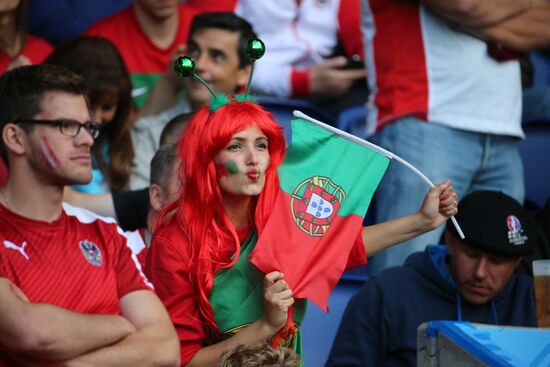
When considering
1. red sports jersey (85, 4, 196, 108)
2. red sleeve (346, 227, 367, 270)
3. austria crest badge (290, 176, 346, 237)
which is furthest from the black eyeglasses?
red sports jersey (85, 4, 196, 108)

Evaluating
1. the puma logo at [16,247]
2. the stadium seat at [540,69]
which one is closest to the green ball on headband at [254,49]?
the puma logo at [16,247]

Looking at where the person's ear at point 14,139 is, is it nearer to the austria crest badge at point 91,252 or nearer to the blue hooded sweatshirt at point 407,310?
the austria crest badge at point 91,252

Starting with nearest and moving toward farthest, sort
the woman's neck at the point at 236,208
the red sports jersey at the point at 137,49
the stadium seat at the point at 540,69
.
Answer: the woman's neck at the point at 236,208 < the red sports jersey at the point at 137,49 < the stadium seat at the point at 540,69

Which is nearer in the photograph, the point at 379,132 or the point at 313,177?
the point at 313,177

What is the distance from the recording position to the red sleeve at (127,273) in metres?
3.55

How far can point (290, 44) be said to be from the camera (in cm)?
596

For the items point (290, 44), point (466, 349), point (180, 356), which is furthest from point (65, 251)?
point (290, 44)

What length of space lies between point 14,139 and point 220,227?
70 centimetres

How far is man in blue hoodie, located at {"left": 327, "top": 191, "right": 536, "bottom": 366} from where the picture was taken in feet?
14.1

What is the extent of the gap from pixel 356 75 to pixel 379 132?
1.05m

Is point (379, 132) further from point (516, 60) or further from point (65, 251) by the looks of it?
point (65, 251)

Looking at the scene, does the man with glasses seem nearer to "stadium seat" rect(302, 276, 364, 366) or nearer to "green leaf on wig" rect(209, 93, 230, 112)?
"green leaf on wig" rect(209, 93, 230, 112)

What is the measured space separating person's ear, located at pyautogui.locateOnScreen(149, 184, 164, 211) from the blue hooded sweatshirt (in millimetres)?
821

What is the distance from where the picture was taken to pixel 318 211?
3535 millimetres
